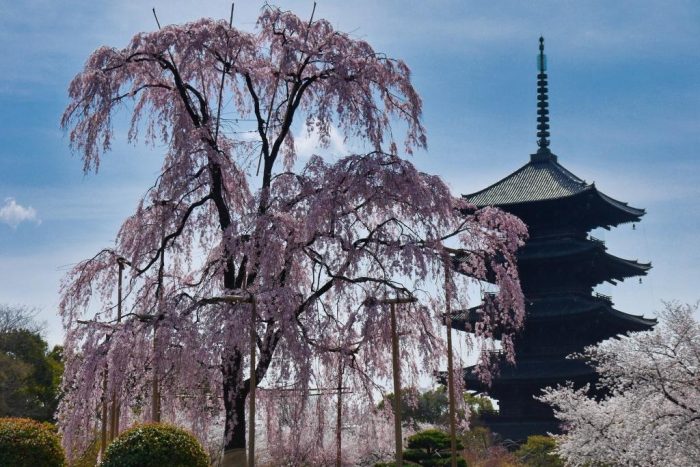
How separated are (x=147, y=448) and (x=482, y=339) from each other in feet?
22.1

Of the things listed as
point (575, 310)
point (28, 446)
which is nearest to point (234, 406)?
point (28, 446)

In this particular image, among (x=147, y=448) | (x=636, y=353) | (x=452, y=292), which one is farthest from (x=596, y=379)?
(x=147, y=448)

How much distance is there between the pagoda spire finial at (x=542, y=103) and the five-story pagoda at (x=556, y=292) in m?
2.87

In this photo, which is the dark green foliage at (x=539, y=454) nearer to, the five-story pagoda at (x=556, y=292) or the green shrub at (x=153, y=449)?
the five-story pagoda at (x=556, y=292)

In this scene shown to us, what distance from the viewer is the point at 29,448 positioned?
54.6ft

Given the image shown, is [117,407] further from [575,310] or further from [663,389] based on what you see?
[575,310]

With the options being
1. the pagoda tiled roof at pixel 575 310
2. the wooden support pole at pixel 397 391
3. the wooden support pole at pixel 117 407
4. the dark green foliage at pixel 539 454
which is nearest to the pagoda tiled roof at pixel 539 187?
the pagoda tiled roof at pixel 575 310

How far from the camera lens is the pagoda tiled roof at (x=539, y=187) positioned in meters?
35.0

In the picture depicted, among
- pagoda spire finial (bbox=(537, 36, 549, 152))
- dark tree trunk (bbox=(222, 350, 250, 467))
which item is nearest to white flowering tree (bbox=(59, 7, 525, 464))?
dark tree trunk (bbox=(222, 350, 250, 467))

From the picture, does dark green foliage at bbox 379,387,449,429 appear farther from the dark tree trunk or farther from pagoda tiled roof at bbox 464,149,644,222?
the dark tree trunk

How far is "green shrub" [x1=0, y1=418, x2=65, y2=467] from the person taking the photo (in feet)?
54.0

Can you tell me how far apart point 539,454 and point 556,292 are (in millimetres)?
8821

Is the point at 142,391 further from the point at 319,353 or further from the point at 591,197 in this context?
the point at 591,197

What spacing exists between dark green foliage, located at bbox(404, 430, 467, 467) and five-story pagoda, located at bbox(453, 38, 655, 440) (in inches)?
422
